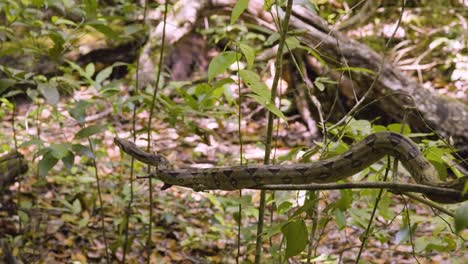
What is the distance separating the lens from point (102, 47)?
8.64m

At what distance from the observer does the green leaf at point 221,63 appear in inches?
79.7

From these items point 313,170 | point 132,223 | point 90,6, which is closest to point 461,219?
point 313,170

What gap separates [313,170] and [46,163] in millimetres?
1545

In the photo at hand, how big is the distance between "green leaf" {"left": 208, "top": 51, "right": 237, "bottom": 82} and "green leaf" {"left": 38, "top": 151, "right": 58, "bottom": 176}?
4.40ft

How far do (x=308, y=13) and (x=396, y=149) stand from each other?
4.50 metres

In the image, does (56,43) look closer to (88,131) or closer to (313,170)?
(88,131)

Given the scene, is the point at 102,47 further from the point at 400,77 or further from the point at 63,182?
the point at 400,77

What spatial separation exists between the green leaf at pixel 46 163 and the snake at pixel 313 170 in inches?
25.6

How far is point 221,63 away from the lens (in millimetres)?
2053

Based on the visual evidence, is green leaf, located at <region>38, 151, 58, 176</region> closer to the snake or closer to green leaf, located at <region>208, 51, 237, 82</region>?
the snake

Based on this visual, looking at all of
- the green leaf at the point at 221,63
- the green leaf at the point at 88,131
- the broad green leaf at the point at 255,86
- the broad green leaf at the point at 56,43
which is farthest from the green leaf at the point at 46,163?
the broad green leaf at the point at 255,86

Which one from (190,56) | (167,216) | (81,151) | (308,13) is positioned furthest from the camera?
(190,56)

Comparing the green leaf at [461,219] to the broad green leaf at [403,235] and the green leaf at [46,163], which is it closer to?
the broad green leaf at [403,235]

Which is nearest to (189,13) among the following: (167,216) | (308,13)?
(308,13)
